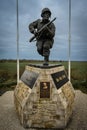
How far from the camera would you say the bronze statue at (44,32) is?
658cm

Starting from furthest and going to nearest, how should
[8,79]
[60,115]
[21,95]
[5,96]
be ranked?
1. [8,79]
2. [5,96]
3. [21,95]
4. [60,115]

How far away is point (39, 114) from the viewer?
5777 mm

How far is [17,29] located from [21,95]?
5051 mm

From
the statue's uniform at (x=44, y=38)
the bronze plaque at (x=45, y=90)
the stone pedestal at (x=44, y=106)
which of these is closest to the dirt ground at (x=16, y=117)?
the stone pedestal at (x=44, y=106)

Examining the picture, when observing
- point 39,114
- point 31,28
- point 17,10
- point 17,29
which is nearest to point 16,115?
point 39,114

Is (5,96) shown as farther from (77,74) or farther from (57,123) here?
(77,74)

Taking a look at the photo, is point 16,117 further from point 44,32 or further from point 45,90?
point 44,32

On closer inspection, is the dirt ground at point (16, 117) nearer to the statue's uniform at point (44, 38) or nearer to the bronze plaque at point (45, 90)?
the bronze plaque at point (45, 90)

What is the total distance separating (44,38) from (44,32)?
30 cm

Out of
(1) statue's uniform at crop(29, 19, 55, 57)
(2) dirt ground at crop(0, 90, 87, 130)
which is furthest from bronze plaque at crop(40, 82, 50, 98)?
(1) statue's uniform at crop(29, 19, 55, 57)

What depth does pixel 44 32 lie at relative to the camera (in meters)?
6.61

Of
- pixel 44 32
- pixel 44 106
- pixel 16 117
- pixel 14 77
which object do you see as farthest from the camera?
pixel 14 77

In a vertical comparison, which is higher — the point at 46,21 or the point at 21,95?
the point at 46,21

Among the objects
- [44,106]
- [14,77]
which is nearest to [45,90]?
[44,106]
